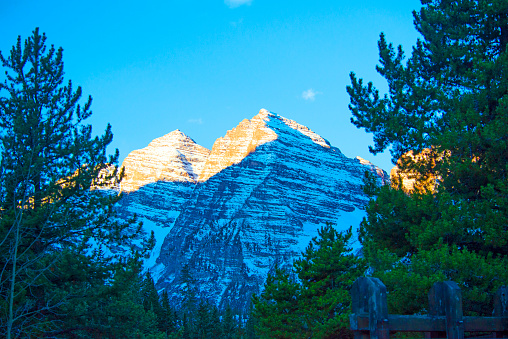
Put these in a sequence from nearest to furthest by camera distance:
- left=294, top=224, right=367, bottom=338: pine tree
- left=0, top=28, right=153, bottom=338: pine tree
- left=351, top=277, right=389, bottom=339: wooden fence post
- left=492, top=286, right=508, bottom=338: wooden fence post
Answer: left=351, top=277, right=389, bottom=339: wooden fence post < left=492, top=286, right=508, bottom=338: wooden fence post < left=0, top=28, right=153, bottom=338: pine tree < left=294, top=224, right=367, bottom=338: pine tree

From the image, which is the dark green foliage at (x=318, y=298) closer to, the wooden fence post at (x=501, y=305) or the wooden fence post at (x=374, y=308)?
Result: the wooden fence post at (x=501, y=305)

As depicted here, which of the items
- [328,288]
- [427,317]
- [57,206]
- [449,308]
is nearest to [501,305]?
[449,308]

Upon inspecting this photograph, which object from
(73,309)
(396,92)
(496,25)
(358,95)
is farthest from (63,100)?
(496,25)

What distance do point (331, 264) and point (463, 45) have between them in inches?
397

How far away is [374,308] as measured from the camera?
4301 millimetres

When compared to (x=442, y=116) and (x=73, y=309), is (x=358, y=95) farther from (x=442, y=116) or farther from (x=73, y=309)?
(x=73, y=309)

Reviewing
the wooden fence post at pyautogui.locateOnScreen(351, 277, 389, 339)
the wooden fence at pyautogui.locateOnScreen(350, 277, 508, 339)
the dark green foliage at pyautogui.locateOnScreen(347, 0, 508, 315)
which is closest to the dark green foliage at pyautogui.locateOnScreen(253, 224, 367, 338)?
the dark green foliage at pyautogui.locateOnScreen(347, 0, 508, 315)

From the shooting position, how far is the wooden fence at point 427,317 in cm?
430

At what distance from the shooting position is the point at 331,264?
19219mm

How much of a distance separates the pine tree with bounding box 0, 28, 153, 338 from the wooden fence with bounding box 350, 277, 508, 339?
30.9 feet

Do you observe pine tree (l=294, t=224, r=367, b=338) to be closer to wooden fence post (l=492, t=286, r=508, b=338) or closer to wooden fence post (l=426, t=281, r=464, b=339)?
wooden fence post (l=492, t=286, r=508, b=338)

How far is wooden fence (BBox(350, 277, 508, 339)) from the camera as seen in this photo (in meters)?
4.30

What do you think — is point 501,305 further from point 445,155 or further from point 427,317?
point 445,155

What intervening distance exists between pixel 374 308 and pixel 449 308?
1.00 m
